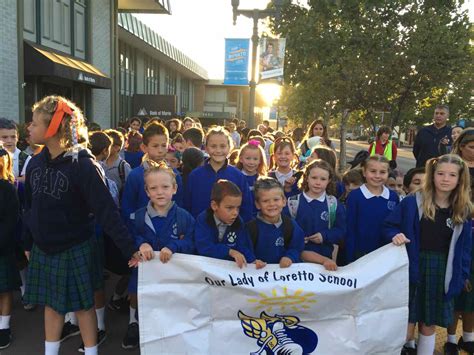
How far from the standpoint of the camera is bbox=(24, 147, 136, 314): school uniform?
2.88 m

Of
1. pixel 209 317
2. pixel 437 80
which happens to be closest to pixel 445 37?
pixel 437 80

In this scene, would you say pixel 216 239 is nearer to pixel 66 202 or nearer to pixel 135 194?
pixel 135 194

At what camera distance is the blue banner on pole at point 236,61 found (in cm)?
1294

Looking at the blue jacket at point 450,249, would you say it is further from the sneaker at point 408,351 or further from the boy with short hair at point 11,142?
the boy with short hair at point 11,142

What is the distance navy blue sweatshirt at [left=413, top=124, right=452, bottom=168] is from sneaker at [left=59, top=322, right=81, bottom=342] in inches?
241

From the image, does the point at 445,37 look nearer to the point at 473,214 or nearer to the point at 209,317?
the point at 473,214

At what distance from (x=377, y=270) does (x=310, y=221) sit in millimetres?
799

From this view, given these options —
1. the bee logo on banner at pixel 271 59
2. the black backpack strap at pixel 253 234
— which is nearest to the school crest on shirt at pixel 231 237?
the black backpack strap at pixel 253 234

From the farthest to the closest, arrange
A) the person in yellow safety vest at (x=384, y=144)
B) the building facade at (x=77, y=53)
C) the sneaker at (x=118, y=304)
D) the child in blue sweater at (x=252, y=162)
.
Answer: the building facade at (x=77, y=53) < the person in yellow safety vest at (x=384, y=144) < the child in blue sweater at (x=252, y=162) < the sneaker at (x=118, y=304)

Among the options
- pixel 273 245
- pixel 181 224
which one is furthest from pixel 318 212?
pixel 181 224

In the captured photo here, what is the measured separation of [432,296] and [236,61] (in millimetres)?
10722

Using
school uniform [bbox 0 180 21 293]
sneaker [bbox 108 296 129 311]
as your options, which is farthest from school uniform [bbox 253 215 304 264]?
school uniform [bbox 0 180 21 293]

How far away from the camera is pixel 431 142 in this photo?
24.8ft

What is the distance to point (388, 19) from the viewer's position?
49.9 ft
